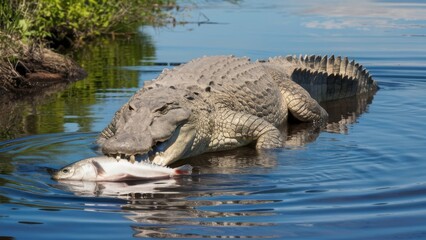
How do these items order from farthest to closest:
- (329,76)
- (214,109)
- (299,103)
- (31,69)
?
(31,69) < (329,76) < (299,103) < (214,109)

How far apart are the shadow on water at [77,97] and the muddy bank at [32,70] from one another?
183 mm

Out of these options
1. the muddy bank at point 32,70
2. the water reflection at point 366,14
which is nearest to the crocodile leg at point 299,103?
the muddy bank at point 32,70

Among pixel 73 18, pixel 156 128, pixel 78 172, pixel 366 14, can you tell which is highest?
pixel 366 14

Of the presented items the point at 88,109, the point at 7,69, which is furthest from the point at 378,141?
the point at 7,69

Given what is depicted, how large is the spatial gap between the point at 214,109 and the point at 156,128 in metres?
1.20

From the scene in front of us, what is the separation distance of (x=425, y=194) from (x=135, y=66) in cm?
819

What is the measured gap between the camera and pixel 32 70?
13.3m

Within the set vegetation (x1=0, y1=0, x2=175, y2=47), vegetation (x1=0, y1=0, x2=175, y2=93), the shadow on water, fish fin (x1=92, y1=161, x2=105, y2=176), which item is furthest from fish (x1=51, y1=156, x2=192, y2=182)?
vegetation (x1=0, y1=0, x2=175, y2=47)

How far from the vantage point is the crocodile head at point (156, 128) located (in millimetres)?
7770

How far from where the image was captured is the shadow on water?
10352 millimetres

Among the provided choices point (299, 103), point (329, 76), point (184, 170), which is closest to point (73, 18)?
point (329, 76)

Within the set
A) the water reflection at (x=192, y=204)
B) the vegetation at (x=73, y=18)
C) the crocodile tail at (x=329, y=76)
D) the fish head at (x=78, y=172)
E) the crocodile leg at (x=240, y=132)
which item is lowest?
the water reflection at (x=192, y=204)

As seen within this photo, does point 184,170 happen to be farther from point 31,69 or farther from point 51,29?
point 51,29

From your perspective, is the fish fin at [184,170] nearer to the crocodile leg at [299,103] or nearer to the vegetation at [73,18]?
the crocodile leg at [299,103]
